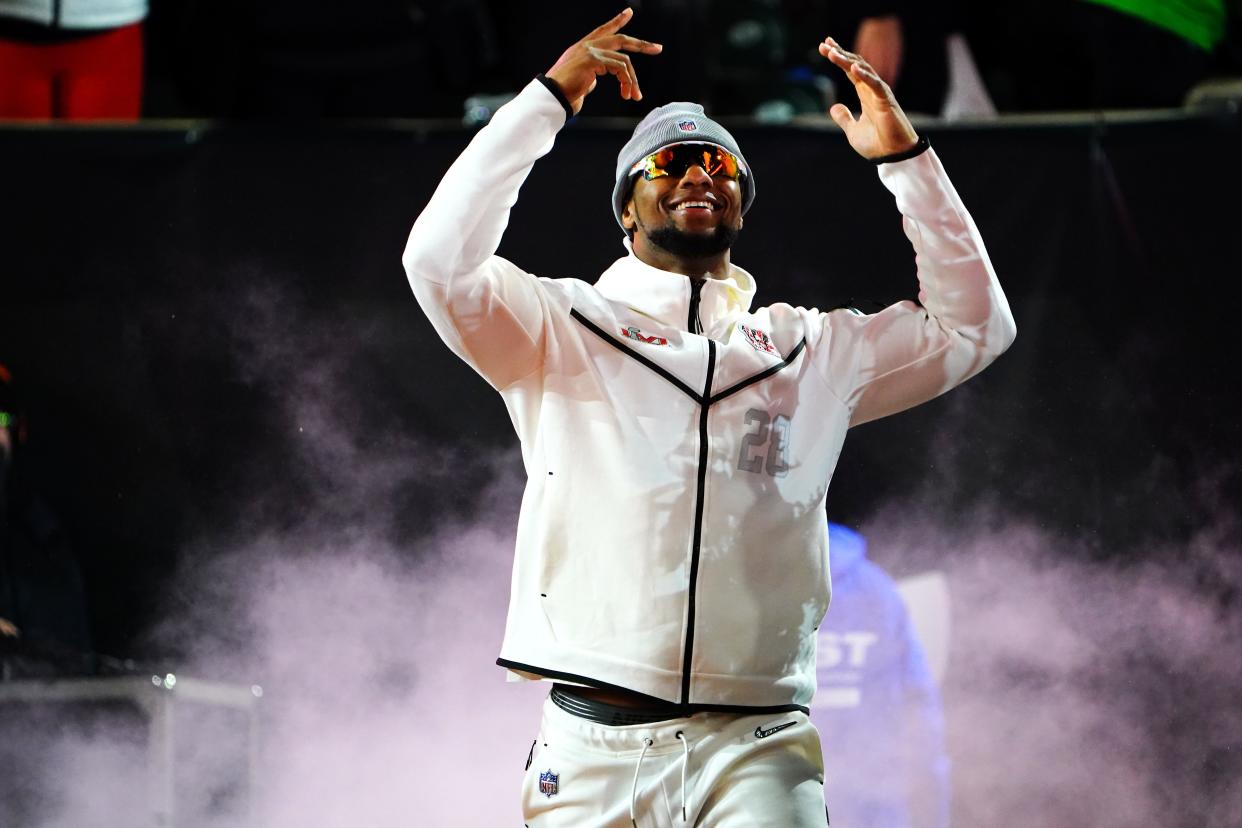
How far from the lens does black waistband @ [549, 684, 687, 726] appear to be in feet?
7.75

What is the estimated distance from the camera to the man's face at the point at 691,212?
8.59 ft

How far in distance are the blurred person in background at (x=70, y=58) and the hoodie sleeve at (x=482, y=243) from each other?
5.97ft

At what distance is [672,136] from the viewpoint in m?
2.65

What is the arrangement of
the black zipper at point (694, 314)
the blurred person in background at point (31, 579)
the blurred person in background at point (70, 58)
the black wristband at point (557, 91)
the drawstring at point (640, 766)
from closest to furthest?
the drawstring at point (640, 766)
the black wristband at point (557, 91)
the black zipper at point (694, 314)
the blurred person in background at point (31, 579)
the blurred person in background at point (70, 58)

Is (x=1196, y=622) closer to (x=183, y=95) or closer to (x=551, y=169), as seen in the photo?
(x=551, y=169)

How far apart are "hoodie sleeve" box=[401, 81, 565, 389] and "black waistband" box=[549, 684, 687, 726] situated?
0.54 metres

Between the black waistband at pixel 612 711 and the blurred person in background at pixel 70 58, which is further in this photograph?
the blurred person in background at pixel 70 58

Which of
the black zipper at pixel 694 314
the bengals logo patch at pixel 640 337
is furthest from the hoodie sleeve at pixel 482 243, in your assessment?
the black zipper at pixel 694 314

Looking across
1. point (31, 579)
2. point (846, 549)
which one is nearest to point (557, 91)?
point (846, 549)

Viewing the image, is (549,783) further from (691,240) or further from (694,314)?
(691,240)

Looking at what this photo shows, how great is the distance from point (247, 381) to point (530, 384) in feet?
3.99

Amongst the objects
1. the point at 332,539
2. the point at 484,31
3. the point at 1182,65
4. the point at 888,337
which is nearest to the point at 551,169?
the point at 484,31

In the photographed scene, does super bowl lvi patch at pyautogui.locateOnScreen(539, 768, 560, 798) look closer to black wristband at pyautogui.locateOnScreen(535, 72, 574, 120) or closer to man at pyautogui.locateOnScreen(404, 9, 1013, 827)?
man at pyautogui.locateOnScreen(404, 9, 1013, 827)

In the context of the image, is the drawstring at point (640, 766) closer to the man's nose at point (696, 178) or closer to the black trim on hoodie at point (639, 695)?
the black trim on hoodie at point (639, 695)
